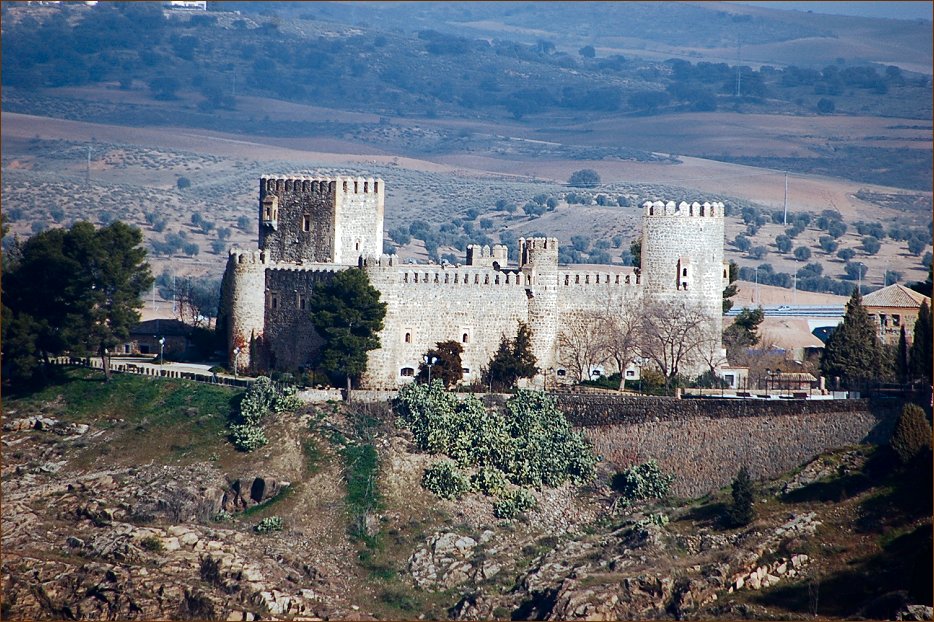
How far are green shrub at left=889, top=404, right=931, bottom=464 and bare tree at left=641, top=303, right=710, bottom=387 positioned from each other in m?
11.8

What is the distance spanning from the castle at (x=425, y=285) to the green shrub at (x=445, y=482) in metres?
5.94

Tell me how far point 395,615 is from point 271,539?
196 inches

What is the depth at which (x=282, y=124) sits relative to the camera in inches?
7643

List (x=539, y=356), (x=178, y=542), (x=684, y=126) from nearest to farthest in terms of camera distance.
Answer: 1. (x=178, y=542)
2. (x=539, y=356)
3. (x=684, y=126)

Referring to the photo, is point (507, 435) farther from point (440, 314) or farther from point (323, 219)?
point (323, 219)

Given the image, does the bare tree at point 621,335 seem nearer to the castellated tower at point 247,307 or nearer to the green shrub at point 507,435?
the green shrub at point 507,435

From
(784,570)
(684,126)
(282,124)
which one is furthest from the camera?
(282,124)

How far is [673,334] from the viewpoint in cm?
6512

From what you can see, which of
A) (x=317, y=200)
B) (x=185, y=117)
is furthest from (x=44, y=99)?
(x=317, y=200)

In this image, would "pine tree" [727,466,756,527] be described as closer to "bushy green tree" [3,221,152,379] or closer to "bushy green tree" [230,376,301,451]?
"bushy green tree" [230,376,301,451]

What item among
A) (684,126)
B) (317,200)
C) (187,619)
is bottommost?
(187,619)

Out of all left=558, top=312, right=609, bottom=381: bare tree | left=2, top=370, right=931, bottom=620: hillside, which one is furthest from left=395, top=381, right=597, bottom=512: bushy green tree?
left=558, top=312, right=609, bottom=381: bare tree

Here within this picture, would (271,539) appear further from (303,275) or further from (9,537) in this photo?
(303,275)

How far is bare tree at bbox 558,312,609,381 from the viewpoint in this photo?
2547 inches
